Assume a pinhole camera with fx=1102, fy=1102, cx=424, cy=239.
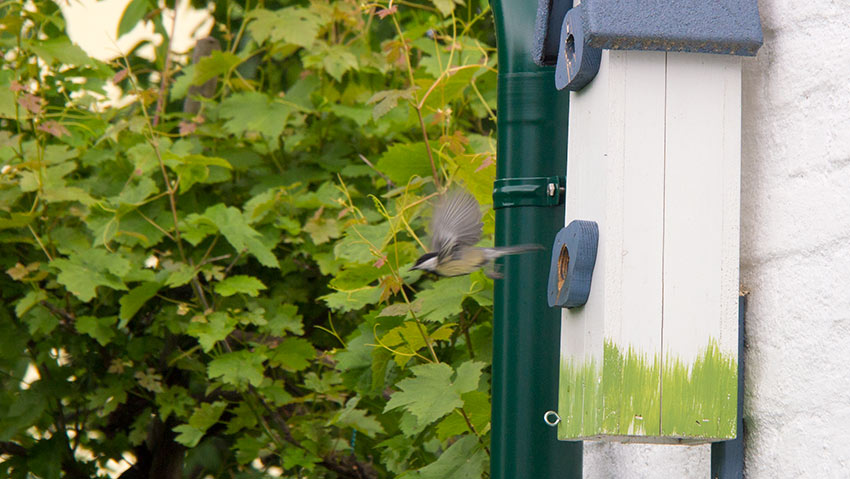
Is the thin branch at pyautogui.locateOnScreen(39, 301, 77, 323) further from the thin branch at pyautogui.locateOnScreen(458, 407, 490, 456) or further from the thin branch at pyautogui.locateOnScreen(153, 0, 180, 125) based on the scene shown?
the thin branch at pyautogui.locateOnScreen(458, 407, 490, 456)

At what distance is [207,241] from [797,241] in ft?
6.03

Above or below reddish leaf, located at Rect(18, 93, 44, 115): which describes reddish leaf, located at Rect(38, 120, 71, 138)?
below

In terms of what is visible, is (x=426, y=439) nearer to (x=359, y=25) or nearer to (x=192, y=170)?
(x=192, y=170)

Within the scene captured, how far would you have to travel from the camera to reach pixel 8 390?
117 inches

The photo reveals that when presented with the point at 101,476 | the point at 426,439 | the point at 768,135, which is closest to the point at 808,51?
the point at 768,135

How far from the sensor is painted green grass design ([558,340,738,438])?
4.13ft

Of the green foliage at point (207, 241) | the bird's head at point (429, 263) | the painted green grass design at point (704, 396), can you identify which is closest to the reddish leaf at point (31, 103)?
the green foliage at point (207, 241)

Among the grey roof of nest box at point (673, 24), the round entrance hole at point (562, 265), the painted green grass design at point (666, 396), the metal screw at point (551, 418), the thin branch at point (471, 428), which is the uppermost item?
the grey roof of nest box at point (673, 24)

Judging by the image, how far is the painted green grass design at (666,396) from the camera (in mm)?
1260

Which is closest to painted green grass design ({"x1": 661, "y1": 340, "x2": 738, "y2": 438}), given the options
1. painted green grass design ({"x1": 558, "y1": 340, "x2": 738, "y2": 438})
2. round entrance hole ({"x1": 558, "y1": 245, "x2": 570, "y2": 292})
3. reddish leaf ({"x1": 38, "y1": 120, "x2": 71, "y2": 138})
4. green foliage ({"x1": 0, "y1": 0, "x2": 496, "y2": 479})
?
painted green grass design ({"x1": 558, "y1": 340, "x2": 738, "y2": 438})

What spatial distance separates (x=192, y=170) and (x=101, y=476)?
0.92m

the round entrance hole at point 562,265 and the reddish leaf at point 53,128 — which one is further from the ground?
the reddish leaf at point 53,128

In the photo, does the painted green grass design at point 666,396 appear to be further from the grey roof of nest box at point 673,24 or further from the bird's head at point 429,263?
the bird's head at point 429,263

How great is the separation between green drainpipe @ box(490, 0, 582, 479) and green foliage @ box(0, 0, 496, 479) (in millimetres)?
727
